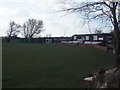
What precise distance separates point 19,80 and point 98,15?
20.3ft

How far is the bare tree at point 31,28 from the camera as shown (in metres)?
138

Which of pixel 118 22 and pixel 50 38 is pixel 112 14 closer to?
pixel 118 22

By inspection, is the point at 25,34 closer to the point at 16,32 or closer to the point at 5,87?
the point at 16,32

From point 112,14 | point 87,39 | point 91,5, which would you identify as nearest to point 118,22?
point 112,14

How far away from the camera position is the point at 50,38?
140750 millimetres

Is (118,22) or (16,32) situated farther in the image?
(16,32)

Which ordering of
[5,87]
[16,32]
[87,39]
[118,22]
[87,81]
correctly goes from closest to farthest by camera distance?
[87,81] < [5,87] < [118,22] < [87,39] < [16,32]

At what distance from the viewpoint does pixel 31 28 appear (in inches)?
5443

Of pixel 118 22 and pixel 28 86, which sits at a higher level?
pixel 118 22

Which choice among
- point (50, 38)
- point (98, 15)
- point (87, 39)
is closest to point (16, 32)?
point (50, 38)

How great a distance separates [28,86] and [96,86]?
4.71 m

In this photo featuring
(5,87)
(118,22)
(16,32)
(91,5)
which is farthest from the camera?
(16,32)

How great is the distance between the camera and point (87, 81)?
10.4 m

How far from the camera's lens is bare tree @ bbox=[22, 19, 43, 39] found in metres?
138
